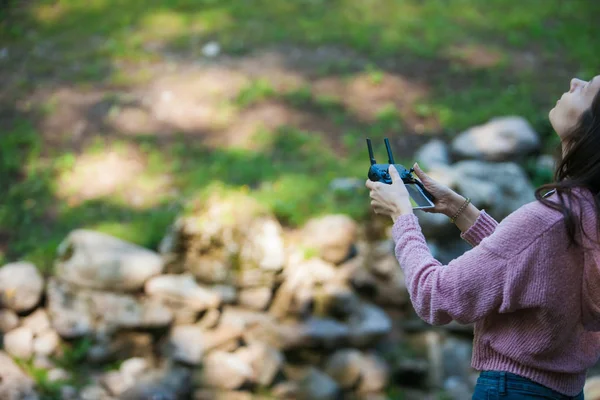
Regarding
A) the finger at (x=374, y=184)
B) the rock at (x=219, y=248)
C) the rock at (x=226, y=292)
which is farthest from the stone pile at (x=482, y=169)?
the finger at (x=374, y=184)

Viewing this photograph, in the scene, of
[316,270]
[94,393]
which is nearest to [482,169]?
[316,270]

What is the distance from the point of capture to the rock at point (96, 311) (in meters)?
4.22

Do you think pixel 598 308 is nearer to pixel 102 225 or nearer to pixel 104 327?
pixel 104 327

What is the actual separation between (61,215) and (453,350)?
3.13 m

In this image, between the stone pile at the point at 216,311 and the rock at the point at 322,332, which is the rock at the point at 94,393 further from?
the rock at the point at 322,332

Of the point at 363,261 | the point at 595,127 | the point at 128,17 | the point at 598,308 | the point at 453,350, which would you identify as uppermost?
the point at 595,127

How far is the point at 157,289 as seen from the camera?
443cm

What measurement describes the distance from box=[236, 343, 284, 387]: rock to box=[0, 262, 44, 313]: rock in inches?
53.2

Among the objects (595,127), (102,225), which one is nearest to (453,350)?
(102,225)

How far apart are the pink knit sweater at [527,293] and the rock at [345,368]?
2.76 m

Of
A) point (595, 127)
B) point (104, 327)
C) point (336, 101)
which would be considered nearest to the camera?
point (595, 127)

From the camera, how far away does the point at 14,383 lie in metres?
3.68

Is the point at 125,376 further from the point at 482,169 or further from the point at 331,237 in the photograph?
the point at 482,169

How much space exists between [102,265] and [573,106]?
346cm
